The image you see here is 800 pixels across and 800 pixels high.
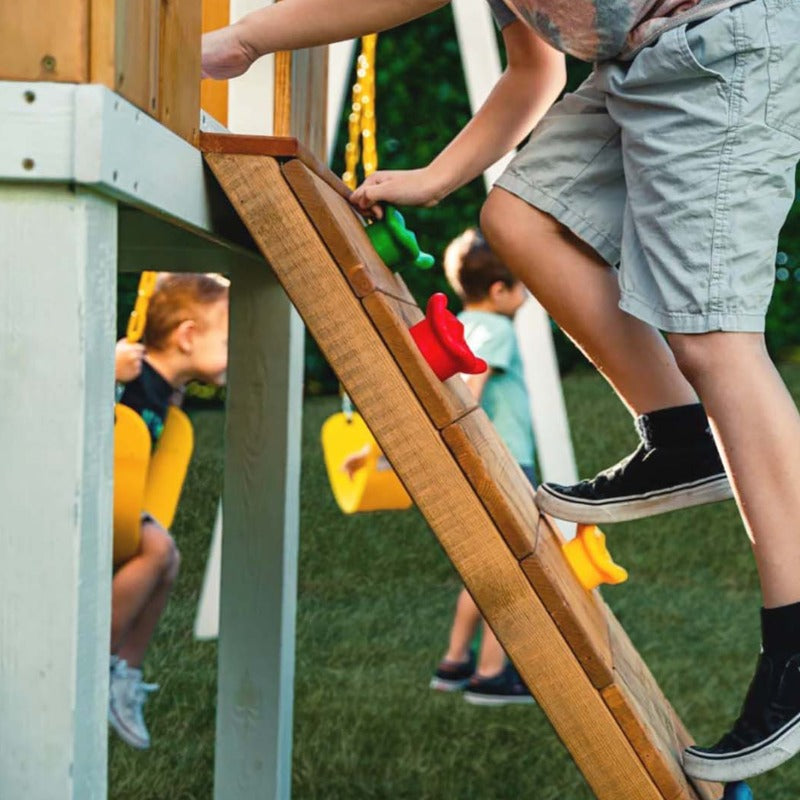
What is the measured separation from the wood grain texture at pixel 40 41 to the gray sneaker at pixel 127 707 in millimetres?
2107

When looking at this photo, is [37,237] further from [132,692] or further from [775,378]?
[132,692]

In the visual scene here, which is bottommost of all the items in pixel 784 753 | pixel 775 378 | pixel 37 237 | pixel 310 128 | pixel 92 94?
pixel 784 753

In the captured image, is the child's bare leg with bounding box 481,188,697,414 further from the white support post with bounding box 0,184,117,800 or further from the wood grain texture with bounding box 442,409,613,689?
the white support post with bounding box 0,184,117,800

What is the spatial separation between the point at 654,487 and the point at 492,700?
205 centimetres

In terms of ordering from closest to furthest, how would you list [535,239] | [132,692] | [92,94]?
[92,94]
[535,239]
[132,692]

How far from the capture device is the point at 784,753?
1427 mm

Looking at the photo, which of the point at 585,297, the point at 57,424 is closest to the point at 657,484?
the point at 585,297

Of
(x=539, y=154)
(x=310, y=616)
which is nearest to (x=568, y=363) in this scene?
(x=310, y=616)

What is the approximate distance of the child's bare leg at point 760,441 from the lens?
1457 mm

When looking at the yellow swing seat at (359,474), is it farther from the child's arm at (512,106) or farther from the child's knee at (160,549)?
the child's arm at (512,106)

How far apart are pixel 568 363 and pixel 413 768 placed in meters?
5.69

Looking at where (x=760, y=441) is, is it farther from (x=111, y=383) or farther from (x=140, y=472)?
(x=140, y=472)

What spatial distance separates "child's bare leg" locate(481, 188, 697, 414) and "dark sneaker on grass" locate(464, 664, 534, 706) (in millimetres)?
2026

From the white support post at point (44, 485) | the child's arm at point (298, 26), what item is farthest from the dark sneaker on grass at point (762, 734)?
the child's arm at point (298, 26)
